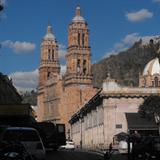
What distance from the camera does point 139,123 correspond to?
6875 cm

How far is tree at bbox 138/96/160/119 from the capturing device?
2579 inches

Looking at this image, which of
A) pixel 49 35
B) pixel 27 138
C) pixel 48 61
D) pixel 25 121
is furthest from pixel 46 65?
pixel 27 138

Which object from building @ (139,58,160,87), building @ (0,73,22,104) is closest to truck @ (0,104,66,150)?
building @ (0,73,22,104)

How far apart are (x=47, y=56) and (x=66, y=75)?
23.4m

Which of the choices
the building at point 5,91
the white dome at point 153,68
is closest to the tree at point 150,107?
the building at point 5,91

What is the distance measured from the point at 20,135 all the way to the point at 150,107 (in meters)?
47.4

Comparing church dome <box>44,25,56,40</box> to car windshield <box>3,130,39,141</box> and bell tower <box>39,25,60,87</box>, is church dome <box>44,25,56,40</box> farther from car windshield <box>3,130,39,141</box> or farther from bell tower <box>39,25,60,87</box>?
car windshield <box>3,130,39,141</box>

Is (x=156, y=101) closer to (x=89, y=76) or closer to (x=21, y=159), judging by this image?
(x=21, y=159)

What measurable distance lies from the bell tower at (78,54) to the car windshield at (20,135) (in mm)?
126891

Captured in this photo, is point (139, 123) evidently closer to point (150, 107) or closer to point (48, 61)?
point (150, 107)

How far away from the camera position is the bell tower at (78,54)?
14775cm

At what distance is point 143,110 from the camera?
67062mm

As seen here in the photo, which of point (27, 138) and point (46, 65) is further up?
point (46, 65)

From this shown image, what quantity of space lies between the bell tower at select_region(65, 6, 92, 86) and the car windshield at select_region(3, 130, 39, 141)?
12689 centimetres
